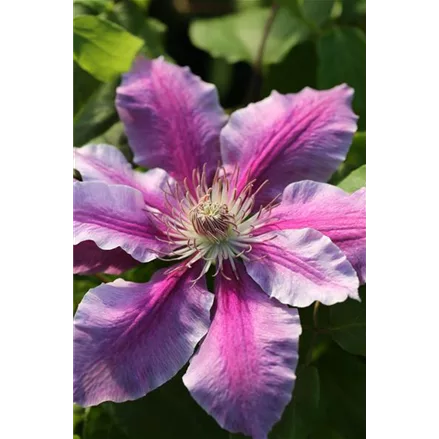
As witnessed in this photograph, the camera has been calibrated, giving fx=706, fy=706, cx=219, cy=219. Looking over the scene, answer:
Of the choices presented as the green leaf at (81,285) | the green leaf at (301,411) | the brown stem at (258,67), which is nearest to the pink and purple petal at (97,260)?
the green leaf at (81,285)

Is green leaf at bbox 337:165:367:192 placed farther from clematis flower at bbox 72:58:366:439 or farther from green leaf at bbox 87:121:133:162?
green leaf at bbox 87:121:133:162

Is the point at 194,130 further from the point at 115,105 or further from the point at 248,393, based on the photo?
the point at 248,393

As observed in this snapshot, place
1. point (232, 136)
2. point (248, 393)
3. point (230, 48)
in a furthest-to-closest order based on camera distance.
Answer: point (230, 48) < point (232, 136) < point (248, 393)

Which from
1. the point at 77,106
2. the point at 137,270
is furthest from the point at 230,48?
the point at 137,270

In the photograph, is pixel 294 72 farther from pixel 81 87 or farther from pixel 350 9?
pixel 81 87

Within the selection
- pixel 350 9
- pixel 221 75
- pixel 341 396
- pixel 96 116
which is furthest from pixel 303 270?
pixel 221 75

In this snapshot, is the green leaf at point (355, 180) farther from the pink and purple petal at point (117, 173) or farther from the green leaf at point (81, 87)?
the green leaf at point (81, 87)

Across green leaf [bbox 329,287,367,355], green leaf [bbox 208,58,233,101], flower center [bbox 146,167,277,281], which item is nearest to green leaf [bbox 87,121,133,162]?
flower center [bbox 146,167,277,281]

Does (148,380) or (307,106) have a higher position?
(307,106)
